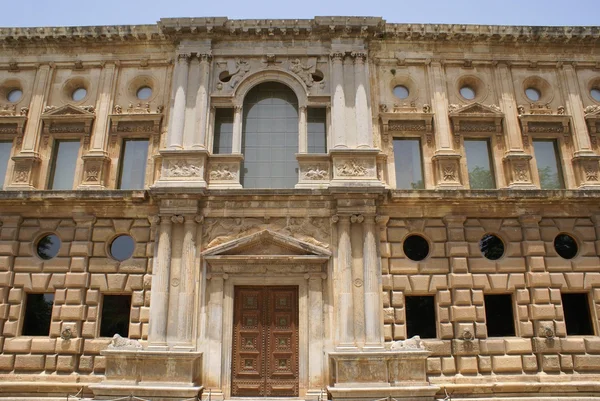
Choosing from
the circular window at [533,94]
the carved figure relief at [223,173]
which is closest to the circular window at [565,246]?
the circular window at [533,94]

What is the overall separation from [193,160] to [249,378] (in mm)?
7035

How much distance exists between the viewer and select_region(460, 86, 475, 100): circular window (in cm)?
1667

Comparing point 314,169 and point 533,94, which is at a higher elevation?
point 533,94

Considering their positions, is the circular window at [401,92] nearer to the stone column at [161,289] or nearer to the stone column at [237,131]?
the stone column at [237,131]

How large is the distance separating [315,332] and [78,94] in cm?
1217

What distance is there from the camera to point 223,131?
635 inches

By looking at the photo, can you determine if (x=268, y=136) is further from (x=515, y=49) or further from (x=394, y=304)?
(x=515, y=49)

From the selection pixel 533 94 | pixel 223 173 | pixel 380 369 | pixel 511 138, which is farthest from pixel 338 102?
pixel 380 369

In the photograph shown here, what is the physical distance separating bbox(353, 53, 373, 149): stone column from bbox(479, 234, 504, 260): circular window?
4839 millimetres

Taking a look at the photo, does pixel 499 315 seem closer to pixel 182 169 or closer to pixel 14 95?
pixel 182 169

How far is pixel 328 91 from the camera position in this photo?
52.6 feet

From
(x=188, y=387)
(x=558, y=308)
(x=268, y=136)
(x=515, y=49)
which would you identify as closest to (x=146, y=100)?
(x=268, y=136)

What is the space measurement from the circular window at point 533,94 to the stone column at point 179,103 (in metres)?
12.4

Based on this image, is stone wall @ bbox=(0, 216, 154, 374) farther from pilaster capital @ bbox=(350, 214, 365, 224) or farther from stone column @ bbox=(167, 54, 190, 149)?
pilaster capital @ bbox=(350, 214, 365, 224)
